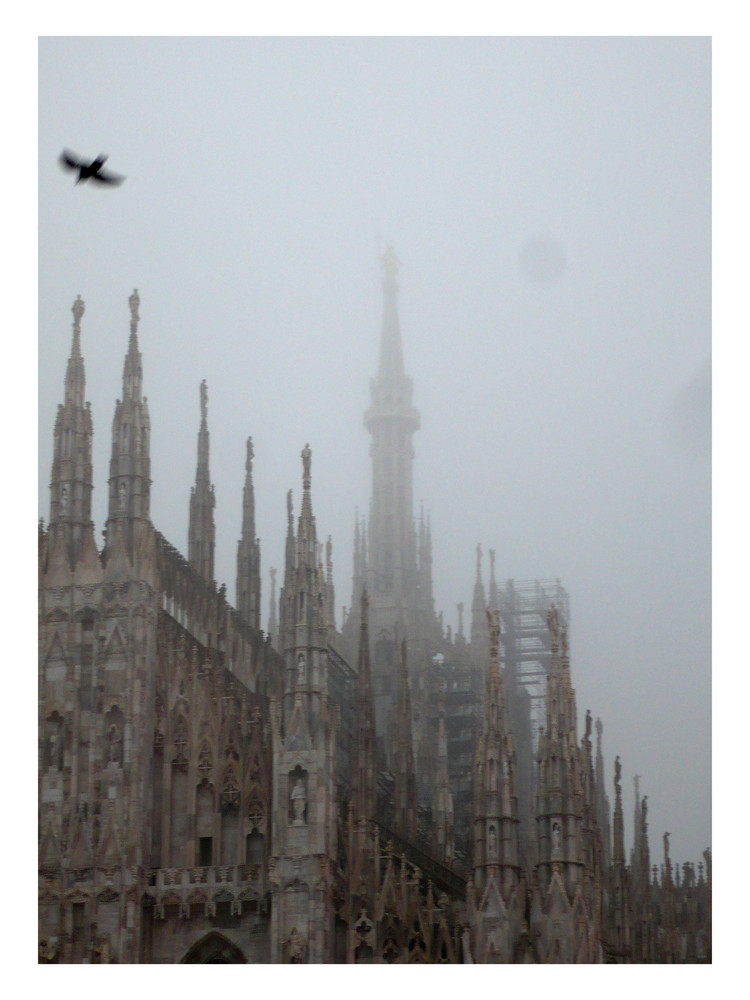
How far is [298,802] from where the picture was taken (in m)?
35.4

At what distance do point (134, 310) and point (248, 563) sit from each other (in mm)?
9680

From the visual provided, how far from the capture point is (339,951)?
115ft

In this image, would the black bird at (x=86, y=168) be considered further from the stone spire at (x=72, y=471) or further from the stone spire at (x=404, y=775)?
the stone spire at (x=404, y=775)

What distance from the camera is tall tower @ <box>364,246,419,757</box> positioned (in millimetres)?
65062

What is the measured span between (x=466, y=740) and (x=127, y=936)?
26.0 metres

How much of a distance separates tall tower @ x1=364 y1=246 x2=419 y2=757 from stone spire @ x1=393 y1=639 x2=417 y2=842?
1483 centimetres

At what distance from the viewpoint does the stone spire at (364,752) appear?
4031 centimetres

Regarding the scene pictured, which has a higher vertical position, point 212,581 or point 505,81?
point 505,81

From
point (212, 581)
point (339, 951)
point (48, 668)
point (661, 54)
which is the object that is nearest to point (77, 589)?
point (48, 668)

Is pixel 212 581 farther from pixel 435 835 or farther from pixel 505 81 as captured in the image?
→ pixel 505 81

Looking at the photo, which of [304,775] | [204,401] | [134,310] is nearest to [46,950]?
[304,775]

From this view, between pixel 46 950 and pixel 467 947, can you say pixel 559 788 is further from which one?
pixel 46 950

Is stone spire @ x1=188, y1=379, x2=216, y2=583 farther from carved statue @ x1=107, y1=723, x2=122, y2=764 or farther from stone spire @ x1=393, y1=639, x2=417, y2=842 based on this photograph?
carved statue @ x1=107, y1=723, x2=122, y2=764

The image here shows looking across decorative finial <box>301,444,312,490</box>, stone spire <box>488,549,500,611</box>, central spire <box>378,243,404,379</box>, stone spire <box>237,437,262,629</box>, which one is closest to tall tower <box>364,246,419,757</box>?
central spire <box>378,243,404,379</box>
